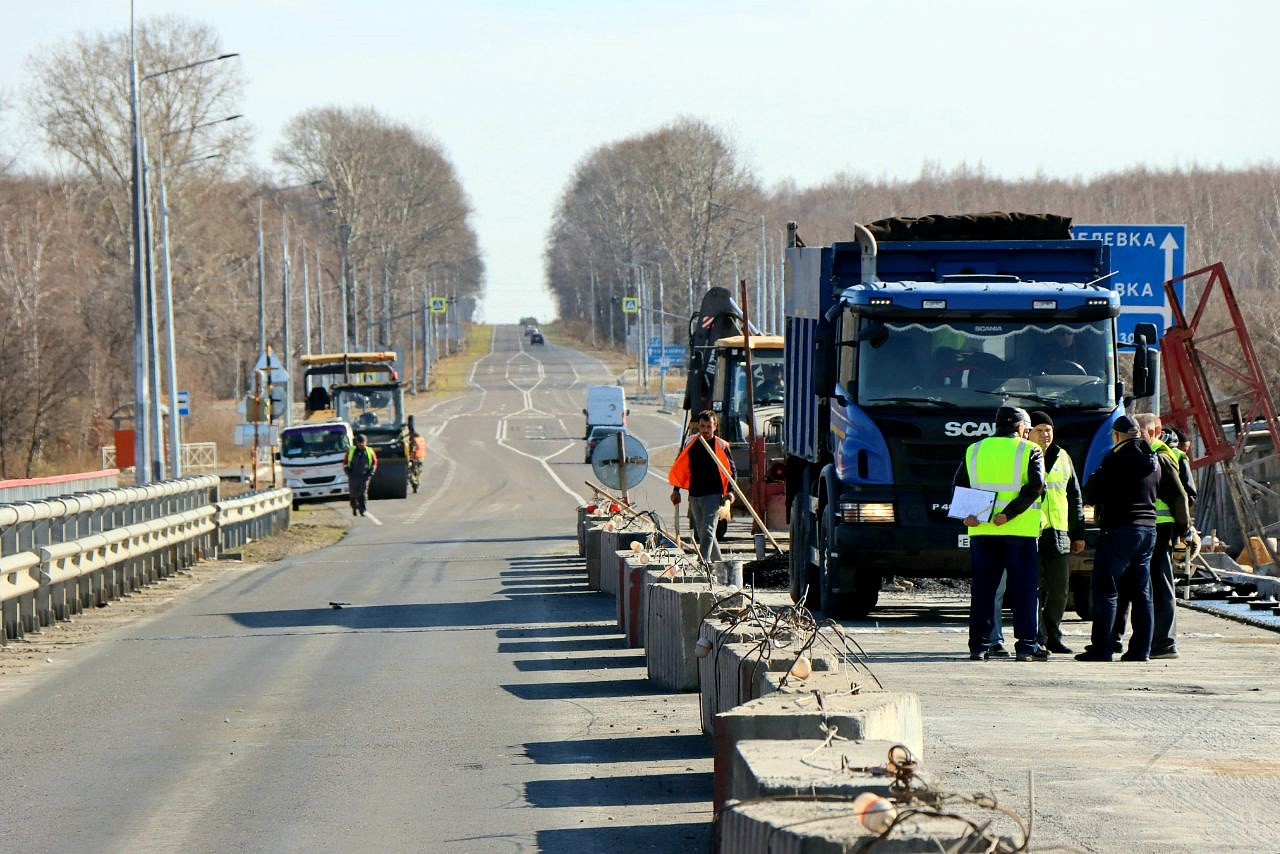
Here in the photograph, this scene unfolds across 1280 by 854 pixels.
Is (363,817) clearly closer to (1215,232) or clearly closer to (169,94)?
(169,94)

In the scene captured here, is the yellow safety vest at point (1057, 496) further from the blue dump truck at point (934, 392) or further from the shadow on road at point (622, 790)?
the shadow on road at point (622, 790)

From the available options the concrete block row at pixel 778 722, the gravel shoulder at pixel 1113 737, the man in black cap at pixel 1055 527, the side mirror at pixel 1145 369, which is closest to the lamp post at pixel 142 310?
the side mirror at pixel 1145 369

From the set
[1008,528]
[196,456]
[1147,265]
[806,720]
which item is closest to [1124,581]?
[1008,528]

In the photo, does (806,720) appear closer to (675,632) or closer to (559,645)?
(675,632)

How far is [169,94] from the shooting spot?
7719 cm

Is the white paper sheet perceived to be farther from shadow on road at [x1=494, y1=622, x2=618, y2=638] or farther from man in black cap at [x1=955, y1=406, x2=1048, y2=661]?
shadow on road at [x1=494, y1=622, x2=618, y2=638]

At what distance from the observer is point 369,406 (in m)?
49.4

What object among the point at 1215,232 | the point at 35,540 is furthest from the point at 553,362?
the point at 35,540

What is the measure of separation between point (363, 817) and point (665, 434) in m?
69.8

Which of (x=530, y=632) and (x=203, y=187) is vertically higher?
(x=203, y=187)

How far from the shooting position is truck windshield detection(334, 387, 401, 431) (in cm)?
4925

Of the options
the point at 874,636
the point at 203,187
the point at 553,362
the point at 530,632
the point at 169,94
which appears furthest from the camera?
the point at 553,362

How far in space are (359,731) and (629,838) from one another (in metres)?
3.42

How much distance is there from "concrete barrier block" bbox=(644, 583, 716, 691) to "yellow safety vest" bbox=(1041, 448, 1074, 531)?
112 inches
